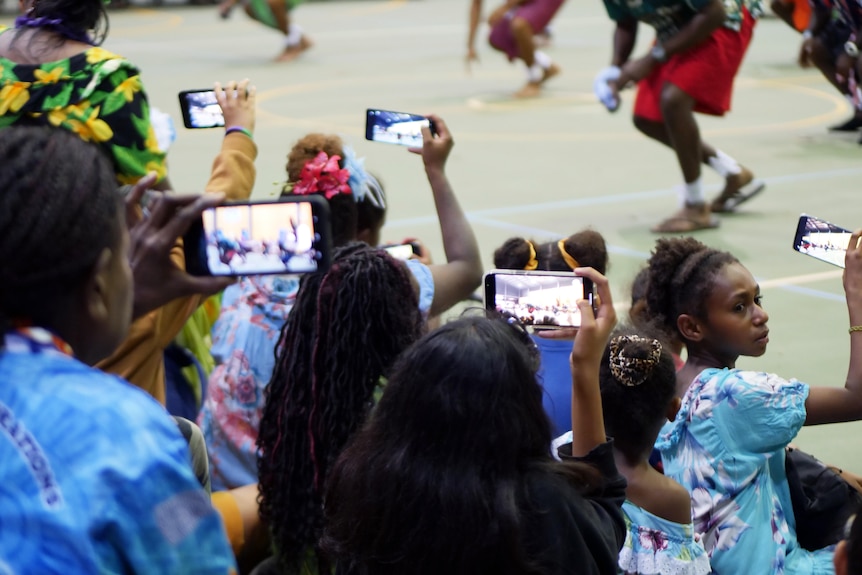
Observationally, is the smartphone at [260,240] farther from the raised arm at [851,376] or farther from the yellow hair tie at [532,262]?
the yellow hair tie at [532,262]

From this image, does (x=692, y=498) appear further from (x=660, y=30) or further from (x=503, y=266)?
(x=660, y=30)

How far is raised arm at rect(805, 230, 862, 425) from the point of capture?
2941 millimetres

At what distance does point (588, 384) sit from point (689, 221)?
5230 millimetres

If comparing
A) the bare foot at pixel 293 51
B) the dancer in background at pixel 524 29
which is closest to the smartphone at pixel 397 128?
the dancer in background at pixel 524 29

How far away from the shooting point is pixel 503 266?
362 cm

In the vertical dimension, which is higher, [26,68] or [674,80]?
[26,68]

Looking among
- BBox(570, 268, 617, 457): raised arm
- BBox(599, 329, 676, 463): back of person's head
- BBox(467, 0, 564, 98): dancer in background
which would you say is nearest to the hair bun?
BBox(599, 329, 676, 463): back of person's head

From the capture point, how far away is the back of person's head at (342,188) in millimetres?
3570

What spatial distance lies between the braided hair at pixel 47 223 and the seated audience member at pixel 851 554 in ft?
3.42

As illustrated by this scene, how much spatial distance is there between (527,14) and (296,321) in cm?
1047

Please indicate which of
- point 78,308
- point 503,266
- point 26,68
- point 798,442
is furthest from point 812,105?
point 78,308

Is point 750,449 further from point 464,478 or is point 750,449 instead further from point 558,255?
point 464,478

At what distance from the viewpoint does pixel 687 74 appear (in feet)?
24.0

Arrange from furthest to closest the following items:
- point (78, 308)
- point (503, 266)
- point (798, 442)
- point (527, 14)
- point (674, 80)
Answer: point (527, 14) → point (674, 80) → point (798, 442) → point (503, 266) → point (78, 308)
